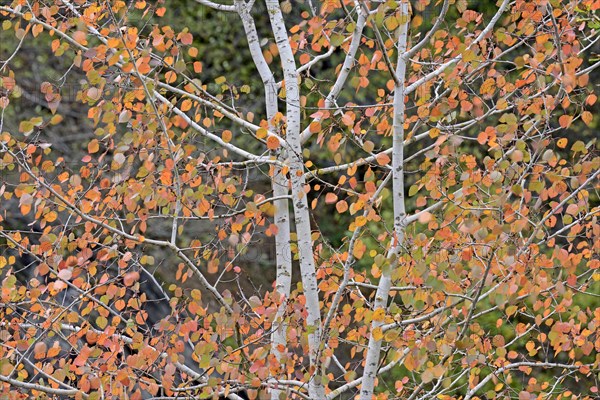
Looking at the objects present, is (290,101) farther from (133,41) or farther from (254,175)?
(254,175)

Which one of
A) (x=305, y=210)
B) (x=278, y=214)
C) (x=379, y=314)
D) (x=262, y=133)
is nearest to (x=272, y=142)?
(x=262, y=133)

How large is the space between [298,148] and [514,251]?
0.86 metres

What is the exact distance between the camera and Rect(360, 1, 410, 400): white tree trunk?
2590 millimetres

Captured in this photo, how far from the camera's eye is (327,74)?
739cm

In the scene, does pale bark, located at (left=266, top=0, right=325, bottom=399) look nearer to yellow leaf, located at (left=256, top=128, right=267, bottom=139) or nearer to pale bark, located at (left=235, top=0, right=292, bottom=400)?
yellow leaf, located at (left=256, top=128, right=267, bottom=139)

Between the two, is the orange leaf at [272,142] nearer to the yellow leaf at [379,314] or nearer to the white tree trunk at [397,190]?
the white tree trunk at [397,190]

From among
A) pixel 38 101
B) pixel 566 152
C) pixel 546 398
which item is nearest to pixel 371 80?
pixel 566 152

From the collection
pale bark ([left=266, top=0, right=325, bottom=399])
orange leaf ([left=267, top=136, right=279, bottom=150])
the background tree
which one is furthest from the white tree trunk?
orange leaf ([left=267, top=136, right=279, bottom=150])

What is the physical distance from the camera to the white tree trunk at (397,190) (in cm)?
259

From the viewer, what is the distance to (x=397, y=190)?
268 cm

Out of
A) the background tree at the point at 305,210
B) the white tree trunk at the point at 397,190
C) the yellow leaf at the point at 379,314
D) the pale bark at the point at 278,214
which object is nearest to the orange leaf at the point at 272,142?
the background tree at the point at 305,210

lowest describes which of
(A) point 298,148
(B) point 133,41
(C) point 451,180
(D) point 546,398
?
(D) point 546,398

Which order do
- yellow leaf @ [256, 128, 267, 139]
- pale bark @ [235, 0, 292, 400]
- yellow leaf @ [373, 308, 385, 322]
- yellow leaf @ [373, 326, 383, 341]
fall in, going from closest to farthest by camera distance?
yellow leaf @ [373, 308, 385, 322] < yellow leaf @ [373, 326, 383, 341] < yellow leaf @ [256, 128, 267, 139] < pale bark @ [235, 0, 292, 400]

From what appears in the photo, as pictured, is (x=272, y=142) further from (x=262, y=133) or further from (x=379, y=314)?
(x=379, y=314)
